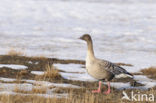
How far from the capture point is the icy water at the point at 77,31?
20794 mm

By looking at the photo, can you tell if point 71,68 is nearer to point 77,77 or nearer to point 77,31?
point 77,77

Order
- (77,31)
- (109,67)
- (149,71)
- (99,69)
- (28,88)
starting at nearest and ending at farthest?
(28,88), (99,69), (109,67), (149,71), (77,31)

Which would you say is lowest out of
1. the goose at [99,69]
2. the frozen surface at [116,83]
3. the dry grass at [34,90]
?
the dry grass at [34,90]

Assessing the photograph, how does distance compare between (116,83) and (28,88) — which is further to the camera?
(116,83)

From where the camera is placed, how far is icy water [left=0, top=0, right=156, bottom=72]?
68.2 ft

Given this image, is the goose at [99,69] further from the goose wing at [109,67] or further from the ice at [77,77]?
the ice at [77,77]

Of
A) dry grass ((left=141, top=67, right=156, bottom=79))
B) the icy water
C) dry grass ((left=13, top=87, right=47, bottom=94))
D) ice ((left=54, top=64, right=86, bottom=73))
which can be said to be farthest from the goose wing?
the icy water

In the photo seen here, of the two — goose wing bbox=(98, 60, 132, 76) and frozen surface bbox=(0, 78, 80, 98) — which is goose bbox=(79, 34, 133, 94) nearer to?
goose wing bbox=(98, 60, 132, 76)

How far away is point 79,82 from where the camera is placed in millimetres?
11469

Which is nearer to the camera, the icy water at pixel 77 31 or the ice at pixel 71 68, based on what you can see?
the ice at pixel 71 68

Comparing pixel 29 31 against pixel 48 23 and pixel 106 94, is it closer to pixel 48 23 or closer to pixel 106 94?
pixel 48 23

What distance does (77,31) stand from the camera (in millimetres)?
32969

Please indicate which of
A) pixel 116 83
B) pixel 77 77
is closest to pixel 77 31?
pixel 77 77

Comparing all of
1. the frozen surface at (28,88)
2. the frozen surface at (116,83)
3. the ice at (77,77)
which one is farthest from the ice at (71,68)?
the frozen surface at (28,88)
